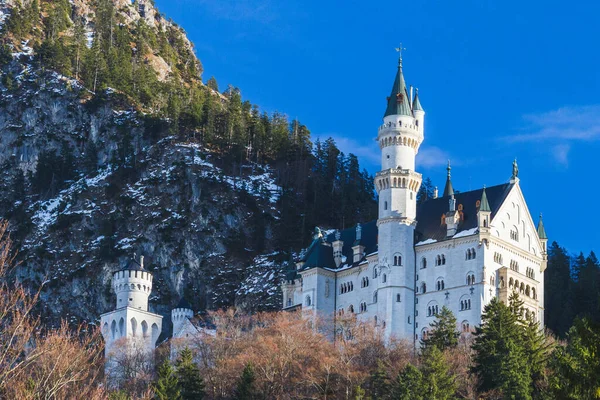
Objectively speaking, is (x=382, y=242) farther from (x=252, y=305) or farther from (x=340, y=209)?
(x=340, y=209)

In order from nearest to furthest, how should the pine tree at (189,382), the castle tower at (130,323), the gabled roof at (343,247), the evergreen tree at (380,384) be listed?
the evergreen tree at (380,384)
the pine tree at (189,382)
the castle tower at (130,323)
the gabled roof at (343,247)

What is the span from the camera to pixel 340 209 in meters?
142

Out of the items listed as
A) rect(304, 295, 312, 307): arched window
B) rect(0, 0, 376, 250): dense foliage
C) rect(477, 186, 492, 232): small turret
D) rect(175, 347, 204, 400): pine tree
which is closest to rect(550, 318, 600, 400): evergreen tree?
rect(175, 347, 204, 400): pine tree

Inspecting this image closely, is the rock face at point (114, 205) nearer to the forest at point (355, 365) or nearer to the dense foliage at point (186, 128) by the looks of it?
the dense foliage at point (186, 128)

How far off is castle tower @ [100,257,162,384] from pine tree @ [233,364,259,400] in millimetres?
25401

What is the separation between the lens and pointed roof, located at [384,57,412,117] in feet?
326

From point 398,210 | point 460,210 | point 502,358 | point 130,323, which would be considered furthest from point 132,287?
point 502,358

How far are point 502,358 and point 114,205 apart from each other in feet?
275

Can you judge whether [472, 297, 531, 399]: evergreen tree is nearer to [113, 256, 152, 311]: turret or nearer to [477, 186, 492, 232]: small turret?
[477, 186, 492, 232]: small turret

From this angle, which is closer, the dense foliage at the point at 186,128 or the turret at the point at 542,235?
the turret at the point at 542,235

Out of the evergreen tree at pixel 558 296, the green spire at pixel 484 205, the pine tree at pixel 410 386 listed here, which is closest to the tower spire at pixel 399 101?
the green spire at pixel 484 205

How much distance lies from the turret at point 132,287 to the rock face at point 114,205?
16397 millimetres

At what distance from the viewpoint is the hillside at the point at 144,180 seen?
133000 mm

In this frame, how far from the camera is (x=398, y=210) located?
97.0 meters
